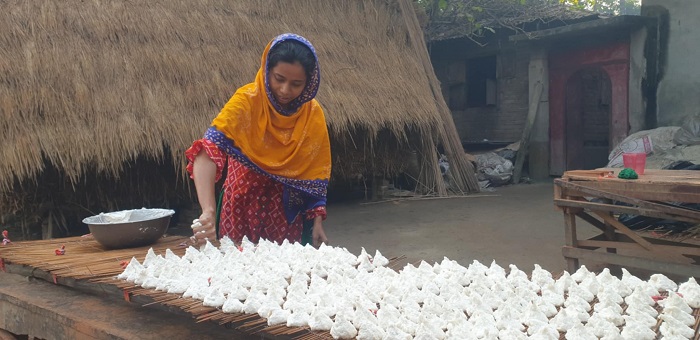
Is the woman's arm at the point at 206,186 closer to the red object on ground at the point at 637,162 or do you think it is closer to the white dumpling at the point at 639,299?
the white dumpling at the point at 639,299

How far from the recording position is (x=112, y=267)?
5.83 ft

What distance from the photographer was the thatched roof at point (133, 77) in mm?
4355

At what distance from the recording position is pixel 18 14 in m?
4.64

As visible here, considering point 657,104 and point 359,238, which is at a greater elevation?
point 657,104

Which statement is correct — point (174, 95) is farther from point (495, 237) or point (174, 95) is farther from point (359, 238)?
point (495, 237)

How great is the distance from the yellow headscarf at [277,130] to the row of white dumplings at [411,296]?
51 cm

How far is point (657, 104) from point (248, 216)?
762 centimetres

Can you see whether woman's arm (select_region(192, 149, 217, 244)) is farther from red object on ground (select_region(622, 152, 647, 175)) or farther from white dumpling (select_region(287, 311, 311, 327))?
red object on ground (select_region(622, 152, 647, 175))

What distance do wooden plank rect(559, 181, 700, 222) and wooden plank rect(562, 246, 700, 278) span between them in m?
0.32

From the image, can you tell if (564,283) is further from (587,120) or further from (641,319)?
(587,120)

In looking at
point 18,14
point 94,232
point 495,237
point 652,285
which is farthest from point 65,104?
point 652,285

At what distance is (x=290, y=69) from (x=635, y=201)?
230cm

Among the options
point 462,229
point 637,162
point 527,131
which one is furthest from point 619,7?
point 637,162

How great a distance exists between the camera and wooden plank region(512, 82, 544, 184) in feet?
30.8
